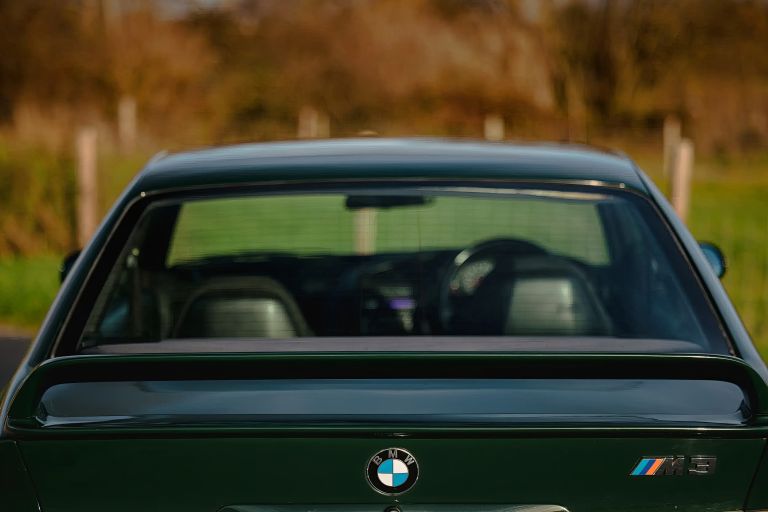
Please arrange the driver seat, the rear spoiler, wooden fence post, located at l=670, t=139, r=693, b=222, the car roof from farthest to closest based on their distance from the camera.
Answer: wooden fence post, located at l=670, t=139, r=693, b=222 < the driver seat < the car roof < the rear spoiler

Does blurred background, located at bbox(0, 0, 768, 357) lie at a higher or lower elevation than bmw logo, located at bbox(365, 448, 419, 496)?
lower

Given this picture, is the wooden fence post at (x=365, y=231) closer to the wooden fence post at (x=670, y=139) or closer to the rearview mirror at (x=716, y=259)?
the wooden fence post at (x=670, y=139)

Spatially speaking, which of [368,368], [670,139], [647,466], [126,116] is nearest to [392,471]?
[368,368]

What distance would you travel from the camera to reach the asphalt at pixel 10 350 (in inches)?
329

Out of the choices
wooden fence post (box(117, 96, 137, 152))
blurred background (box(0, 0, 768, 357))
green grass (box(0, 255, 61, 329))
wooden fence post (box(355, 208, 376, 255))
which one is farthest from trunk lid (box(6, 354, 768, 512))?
wooden fence post (box(117, 96, 137, 152))

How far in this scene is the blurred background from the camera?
1270 inches

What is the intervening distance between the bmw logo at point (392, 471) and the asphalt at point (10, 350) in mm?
5762

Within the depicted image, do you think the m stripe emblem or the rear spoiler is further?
the rear spoiler

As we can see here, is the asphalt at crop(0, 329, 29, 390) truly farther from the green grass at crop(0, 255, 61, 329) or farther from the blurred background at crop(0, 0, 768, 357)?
the blurred background at crop(0, 0, 768, 357)

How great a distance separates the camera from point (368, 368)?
253cm

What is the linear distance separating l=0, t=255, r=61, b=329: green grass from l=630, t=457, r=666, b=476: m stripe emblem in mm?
8531

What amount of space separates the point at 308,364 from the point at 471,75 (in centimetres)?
3281

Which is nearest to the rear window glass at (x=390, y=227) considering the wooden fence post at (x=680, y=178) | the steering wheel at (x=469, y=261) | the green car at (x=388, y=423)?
the wooden fence post at (x=680, y=178)

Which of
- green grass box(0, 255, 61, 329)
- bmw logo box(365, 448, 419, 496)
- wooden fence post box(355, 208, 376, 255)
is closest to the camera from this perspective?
bmw logo box(365, 448, 419, 496)
